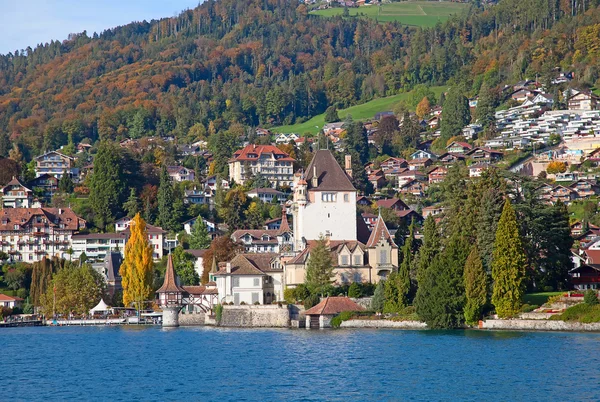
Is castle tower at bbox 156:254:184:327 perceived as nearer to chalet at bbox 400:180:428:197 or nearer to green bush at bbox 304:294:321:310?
green bush at bbox 304:294:321:310

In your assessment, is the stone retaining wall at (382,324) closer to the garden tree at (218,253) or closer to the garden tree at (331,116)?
the garden tree at (218,253)

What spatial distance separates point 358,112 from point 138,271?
105 meters

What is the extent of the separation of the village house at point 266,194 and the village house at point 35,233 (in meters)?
22.0

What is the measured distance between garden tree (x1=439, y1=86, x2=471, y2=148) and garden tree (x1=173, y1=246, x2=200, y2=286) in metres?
59.9

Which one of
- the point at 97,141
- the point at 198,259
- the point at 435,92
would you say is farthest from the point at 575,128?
the point at 97,141

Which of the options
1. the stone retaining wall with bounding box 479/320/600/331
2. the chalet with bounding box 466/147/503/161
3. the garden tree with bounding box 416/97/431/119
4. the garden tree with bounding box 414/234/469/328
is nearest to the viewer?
the stone retaining wall with bounding box 479/320/600/331

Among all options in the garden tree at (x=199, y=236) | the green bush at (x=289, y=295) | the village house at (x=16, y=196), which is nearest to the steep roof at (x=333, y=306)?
the green bush at (x=289, y=295)

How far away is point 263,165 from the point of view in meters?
136

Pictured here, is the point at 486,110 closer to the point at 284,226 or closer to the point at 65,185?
the point at 284,226

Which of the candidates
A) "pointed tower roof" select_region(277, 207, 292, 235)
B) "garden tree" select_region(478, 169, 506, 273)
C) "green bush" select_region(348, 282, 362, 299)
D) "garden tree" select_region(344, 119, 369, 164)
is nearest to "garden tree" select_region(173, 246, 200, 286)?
"pointed tower roof" select_region(277, 207, 292, 235)

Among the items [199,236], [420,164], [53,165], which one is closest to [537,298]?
[199,236]

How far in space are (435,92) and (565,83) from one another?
1178 inches

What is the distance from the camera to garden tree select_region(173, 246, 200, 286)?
9925cm

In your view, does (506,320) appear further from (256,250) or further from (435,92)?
(435,92)
